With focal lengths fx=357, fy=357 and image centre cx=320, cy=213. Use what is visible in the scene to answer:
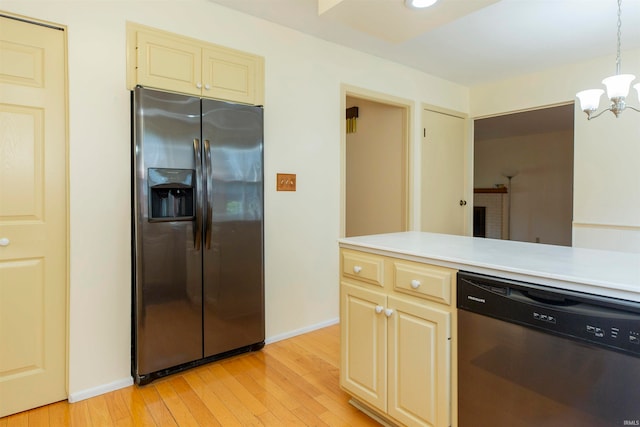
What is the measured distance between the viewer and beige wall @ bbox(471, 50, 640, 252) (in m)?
3.25

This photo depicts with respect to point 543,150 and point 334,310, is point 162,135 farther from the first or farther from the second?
point 543,150

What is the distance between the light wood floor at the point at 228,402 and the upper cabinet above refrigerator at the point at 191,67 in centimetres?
178

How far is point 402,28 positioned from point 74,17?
184 cm

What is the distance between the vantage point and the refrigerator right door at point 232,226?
2.28m

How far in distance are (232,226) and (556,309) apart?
1.84m

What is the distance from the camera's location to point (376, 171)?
4.11 meters

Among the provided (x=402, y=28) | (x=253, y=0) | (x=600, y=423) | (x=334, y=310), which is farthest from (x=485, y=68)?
→ (x=600, y=423)

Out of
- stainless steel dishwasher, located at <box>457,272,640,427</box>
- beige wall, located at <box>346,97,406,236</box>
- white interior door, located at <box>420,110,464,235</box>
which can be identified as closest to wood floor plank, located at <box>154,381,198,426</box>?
stainless steel dishwasher, located at <box>457,272,640,427</box>

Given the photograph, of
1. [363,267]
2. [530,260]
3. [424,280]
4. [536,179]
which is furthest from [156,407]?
[536,179]

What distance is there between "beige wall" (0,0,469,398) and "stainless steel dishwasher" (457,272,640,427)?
169cm

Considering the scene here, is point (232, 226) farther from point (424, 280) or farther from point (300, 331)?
point (424, 280)

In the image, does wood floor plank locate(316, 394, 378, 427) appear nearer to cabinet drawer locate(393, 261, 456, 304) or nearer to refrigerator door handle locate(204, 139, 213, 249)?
cabinet drawer locate(393, 261, 456, 304)

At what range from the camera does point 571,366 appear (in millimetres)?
1103

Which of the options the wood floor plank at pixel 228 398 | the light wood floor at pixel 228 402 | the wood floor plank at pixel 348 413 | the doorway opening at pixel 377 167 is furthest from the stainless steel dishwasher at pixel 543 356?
the doorway opening at pixel 377 167
